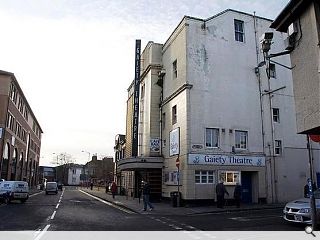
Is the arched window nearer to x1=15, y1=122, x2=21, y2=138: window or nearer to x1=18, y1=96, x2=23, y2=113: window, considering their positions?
x1=15, y1=122, x2=21, y2=138: window

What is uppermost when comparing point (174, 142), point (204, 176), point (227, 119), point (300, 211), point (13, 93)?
point (13, 93)

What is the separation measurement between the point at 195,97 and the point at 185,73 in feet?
6.42

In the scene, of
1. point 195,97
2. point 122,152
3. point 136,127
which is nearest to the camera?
point 195,97

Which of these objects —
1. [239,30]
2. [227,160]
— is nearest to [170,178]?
[227,160]

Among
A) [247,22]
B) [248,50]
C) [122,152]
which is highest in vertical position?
[247,22]

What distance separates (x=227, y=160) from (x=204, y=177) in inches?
83.0

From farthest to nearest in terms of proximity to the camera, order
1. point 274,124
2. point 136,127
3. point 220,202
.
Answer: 1. point 136,127
2. point 274,124
3. point 220,202

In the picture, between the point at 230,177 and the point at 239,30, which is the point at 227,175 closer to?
the point at 230,177

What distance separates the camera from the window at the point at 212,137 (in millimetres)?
25656

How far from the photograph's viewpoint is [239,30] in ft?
94.0

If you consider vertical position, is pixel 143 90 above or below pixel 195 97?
above
